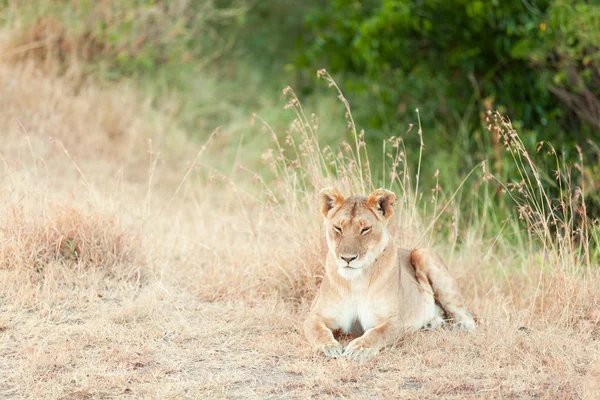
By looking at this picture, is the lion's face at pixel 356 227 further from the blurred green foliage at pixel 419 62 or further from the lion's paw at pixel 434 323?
the blurred green foliage at pixel 419 62

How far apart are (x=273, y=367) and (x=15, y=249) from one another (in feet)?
7.44

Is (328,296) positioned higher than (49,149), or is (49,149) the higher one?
(328,296)

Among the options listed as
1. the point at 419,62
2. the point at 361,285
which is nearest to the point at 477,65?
the point at 419,62

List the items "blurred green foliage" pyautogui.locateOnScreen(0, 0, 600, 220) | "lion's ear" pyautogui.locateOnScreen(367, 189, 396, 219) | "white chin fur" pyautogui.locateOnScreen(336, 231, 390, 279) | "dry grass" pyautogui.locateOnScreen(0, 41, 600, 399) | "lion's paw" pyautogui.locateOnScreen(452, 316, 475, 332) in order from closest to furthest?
"dry grass" pyautogui.locateOnScreen(0, 41, 600, 399), "white chin fur" pyautogui.locateOnScreen(336, 231, 390, 279), "lion's ear" pyautogui.locateOnScreen(367, 189, 396, 219), "lion's paw" pyautogui.locateOnScreen(452, 316, 475, 332), "blurred green foliage" pyautogui.locateOnScreen(0, 0, 600, 220)

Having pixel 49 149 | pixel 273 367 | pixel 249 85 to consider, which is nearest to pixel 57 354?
pixel 273 367

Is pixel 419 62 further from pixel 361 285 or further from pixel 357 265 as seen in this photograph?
pixel 357 265

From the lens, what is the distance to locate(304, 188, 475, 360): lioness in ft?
17.0

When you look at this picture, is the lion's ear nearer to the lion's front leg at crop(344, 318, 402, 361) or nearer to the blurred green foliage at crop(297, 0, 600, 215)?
the lion's front leg at crop(344, 318, 402, 361)

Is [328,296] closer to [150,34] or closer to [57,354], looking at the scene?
[57,354]

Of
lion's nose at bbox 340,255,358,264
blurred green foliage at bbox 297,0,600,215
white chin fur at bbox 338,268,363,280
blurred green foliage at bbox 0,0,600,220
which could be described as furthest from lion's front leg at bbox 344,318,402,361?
blurred green foliage at bbox 297,0,600,215

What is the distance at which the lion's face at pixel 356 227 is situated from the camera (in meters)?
5.17

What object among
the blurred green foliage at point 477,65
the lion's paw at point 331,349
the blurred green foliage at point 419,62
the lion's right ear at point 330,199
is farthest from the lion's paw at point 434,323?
the blurred green foliage at point 477,65

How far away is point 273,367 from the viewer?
511 centimetres

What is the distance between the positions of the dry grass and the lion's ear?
0.80 metres
